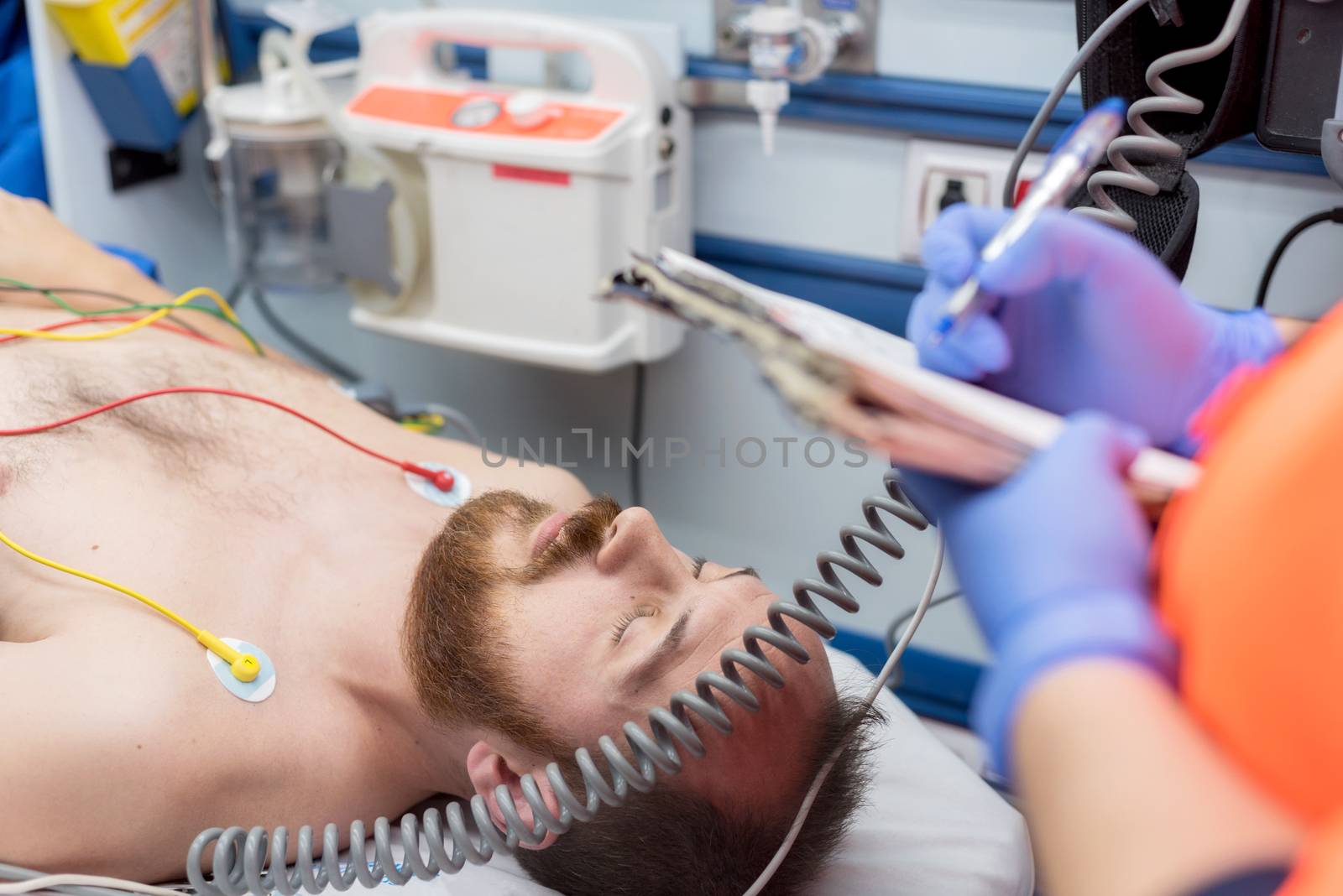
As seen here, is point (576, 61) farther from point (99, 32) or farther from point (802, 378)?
point (802, 378)

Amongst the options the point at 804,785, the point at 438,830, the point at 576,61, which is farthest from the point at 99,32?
the point at 804,785

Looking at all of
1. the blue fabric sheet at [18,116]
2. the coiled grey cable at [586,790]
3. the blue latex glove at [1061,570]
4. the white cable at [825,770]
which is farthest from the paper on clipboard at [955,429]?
Result: the blue fabric sheet at [18,116]

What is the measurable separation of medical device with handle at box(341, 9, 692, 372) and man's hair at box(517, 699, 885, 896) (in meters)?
0.74

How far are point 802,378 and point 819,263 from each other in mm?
1205

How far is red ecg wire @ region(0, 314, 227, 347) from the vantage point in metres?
1.43

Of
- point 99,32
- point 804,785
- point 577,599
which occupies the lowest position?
point 804,785

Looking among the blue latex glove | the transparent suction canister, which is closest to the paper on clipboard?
the blue latex glove

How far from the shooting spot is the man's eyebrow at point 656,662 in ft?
3.68

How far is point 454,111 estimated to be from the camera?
1.75 meters

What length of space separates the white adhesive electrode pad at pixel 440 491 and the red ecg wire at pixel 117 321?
373mm

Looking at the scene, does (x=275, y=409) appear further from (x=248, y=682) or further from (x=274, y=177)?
(x=274, y=177)

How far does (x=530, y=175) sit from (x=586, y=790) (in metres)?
0.93

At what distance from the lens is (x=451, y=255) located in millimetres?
1772

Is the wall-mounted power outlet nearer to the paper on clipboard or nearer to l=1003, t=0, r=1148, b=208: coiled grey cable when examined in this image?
l=1003, t=0, r=1148, b=208: coiled grey cable
